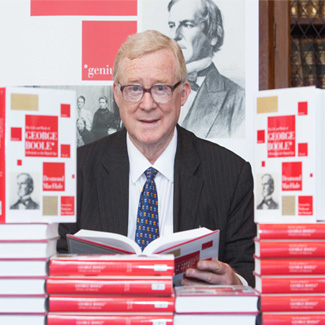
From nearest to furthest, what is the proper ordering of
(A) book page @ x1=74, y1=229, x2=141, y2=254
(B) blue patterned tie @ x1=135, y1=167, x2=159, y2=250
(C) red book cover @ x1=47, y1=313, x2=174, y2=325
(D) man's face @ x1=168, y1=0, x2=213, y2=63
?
(C) red book cover @ x1=47, y1=313, x2=174, y2=325
(A) book page @ x1=74, y1=229, x2=141, y2=254
(B) blue patterned tie @ x1=135, y1=167, x2=159, y2=250
(D) man's face @ x1=168, y1=0, x2=213, y2=63

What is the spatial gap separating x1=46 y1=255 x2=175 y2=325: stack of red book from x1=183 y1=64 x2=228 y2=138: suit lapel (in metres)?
1.59

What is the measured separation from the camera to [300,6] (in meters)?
2.69

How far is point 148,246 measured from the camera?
4.22 feet

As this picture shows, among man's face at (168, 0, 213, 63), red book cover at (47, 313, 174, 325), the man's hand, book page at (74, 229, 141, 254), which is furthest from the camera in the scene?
man's face at (168, 0, 213, 63)

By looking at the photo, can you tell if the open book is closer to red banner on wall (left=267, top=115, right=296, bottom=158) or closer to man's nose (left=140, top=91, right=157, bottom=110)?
red banner on wall (left=267, top=115, right=296, bottom=158)

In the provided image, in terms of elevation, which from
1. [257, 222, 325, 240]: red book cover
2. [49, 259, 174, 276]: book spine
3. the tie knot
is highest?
the tie knot

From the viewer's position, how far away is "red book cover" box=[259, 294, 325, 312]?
41.3 inches

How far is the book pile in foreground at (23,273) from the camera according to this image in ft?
3.45

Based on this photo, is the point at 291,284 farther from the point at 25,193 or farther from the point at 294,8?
the point at 294,8

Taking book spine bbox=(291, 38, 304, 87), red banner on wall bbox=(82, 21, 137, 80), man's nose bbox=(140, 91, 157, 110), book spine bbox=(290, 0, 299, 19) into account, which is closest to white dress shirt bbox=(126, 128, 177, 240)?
man's nose bbox=(140, 91, 157, 110)

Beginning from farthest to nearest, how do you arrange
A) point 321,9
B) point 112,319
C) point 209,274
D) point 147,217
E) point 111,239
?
point 321,9
point 147,217
point 209,274
point 111,239
point 112,319

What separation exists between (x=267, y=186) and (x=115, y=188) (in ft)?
3.08

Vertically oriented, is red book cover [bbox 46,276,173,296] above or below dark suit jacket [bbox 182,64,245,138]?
below

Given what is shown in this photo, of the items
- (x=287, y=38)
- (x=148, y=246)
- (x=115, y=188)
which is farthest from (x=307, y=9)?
(x=148, y=246)
